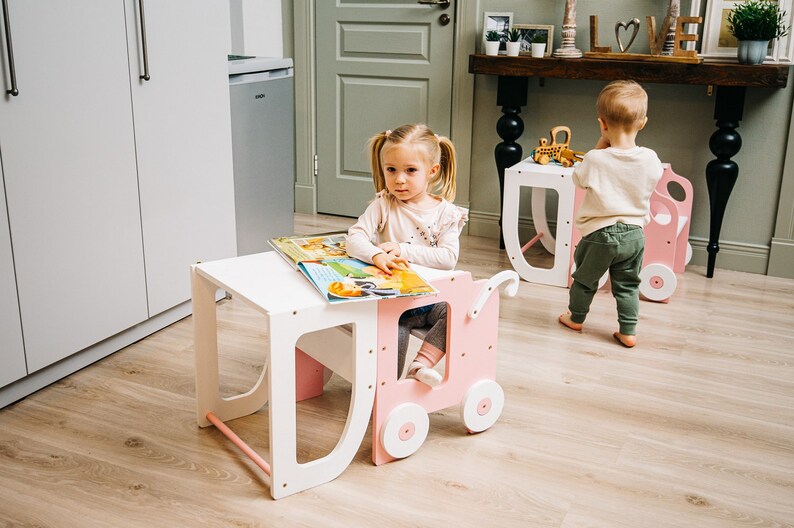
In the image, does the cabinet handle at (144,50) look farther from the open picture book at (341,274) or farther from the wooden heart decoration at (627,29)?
the wooden heart decoration at (627,29)

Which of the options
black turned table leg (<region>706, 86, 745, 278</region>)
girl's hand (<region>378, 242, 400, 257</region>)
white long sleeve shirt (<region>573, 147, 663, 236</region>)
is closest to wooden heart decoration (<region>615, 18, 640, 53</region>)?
black turned table leg (<region>706, 86, 745, 278</region>)

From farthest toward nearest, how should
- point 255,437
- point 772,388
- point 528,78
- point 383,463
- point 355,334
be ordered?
point 528,78 < point 772,388 < point 255,437 < point 383,463 < point 355,334

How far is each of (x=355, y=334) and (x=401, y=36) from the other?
2.38 metres

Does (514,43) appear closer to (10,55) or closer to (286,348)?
(10,55)

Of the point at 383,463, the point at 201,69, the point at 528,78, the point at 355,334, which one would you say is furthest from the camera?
the point at 528,78

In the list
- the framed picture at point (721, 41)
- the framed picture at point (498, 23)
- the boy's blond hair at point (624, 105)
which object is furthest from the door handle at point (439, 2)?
the boy's blond hair at point (624, 105)

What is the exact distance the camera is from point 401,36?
3.79 meters

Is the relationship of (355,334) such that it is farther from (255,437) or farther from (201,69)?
(201,69)

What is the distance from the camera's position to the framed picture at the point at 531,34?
11.1 ft

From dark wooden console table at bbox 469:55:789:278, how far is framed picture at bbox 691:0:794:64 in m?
0.14

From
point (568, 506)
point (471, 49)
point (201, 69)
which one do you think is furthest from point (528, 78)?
point (568, 506)

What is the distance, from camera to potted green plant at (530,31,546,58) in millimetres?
3346

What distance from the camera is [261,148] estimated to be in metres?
3.10

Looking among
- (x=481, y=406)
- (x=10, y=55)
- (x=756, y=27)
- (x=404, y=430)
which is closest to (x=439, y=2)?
(x=756, y=27)
